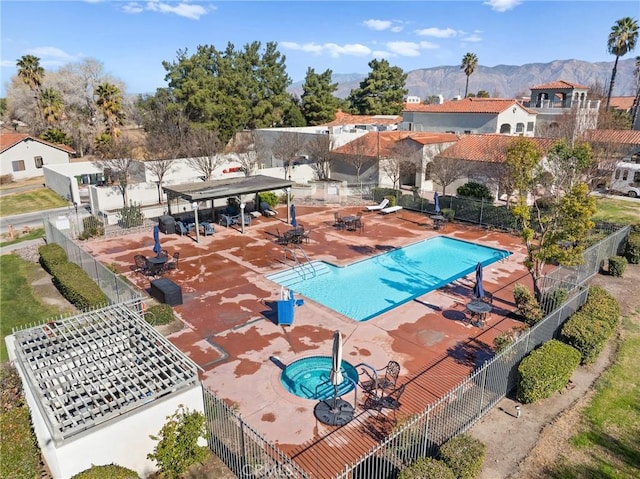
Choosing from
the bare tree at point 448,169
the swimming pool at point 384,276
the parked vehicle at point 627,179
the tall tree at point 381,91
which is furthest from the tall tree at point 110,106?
the parked vehicle at point 627,179

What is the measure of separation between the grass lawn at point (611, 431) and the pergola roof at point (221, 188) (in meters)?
19.3

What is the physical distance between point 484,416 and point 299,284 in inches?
427

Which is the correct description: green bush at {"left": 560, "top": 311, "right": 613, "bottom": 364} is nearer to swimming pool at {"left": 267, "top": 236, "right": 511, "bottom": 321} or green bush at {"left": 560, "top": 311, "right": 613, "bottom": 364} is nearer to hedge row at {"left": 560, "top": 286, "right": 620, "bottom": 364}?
hedge row at {"left": 560, "top": 286, "right": 620, "bottom": 364}

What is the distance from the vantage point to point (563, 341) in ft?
44.3

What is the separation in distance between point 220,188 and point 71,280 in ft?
35.0

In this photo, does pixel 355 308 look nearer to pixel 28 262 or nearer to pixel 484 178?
pixel 28 262

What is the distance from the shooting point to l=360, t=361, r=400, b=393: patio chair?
11727 millimetres

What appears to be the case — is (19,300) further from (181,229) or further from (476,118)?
(476,118)

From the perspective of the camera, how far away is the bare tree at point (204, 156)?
36.2 meters

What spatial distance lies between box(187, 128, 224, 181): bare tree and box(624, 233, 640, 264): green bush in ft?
92.9

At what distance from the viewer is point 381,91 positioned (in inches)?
3132

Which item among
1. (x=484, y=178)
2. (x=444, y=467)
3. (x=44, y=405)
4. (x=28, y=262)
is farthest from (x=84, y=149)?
(x=444, y=467)

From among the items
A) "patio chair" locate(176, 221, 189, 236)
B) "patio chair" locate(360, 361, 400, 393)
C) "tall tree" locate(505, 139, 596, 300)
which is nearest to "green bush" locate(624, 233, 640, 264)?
"tall tree" locate(505, 139, 596, 300)

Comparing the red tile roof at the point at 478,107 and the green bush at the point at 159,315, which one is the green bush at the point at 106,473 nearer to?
the green bush at the point at 159,315
